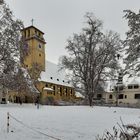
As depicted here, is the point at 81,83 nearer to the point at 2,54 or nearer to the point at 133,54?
the point at 133,54

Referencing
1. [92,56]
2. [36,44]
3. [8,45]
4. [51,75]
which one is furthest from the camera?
[51,75]

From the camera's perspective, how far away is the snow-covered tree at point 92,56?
42719mm

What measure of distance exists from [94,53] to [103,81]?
4902mm

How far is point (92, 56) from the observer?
42.7 m

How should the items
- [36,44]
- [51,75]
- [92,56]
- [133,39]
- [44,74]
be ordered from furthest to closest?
[51,75] < [44,74] < [36,44] < [92,56] < [133,39]

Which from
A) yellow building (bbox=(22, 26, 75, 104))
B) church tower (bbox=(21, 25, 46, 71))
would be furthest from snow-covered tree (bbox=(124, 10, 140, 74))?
church tower (bbox=(21, 25, 46, 71))

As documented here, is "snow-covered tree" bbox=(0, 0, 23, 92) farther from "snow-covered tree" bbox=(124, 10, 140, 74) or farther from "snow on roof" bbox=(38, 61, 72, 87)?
"snow on roof" bbox=(38, 61, 72, 87)

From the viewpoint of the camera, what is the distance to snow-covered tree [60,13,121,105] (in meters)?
42.7

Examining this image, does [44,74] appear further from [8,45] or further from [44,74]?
[8,45]

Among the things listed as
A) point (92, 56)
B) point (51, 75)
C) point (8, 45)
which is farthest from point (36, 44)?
point (8, 45)

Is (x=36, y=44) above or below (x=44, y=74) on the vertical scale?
above

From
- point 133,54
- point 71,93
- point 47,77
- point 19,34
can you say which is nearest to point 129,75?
point 133,54

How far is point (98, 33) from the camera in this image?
4303 cm

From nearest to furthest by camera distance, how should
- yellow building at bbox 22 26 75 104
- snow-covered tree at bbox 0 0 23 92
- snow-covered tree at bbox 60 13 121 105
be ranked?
snow-covered tree at bbox 0 0 23 92 < snow-covered tree at bbox 60 13 121 105 < yellow building at bbox 22 26 75 104
